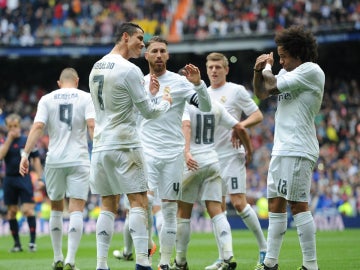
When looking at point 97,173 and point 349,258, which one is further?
point 349,258

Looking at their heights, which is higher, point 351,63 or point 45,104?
point 351,63

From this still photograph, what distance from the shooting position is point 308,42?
828 cm

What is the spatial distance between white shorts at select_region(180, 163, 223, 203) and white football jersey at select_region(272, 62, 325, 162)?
5.67 feet

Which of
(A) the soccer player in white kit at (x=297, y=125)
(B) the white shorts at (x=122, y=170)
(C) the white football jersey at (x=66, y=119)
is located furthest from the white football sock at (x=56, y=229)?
(A) the soccer player in white kit at (x=297, y=125)

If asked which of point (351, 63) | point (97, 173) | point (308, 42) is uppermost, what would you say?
point (351, 63)

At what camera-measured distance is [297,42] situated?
825 centimetres

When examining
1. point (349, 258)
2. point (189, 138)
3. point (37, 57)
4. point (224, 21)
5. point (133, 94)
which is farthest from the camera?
point (37, 57)

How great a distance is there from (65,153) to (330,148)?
20.4 meters

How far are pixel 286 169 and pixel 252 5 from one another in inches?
1065

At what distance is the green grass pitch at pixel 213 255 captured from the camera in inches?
431

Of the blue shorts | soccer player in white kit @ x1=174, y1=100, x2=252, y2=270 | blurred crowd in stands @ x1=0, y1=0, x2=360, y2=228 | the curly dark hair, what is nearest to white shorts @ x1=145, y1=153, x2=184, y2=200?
soccer player in white kit @ x1=174, y1=100, x2=252, y2=270

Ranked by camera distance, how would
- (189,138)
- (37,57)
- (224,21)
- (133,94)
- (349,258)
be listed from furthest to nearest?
(37,57) → (224,21) → (349,258) → (189,138) → (133,94)

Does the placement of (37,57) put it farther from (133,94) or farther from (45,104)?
(133,94)

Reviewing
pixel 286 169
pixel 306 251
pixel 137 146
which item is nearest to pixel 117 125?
pixel 137 146
